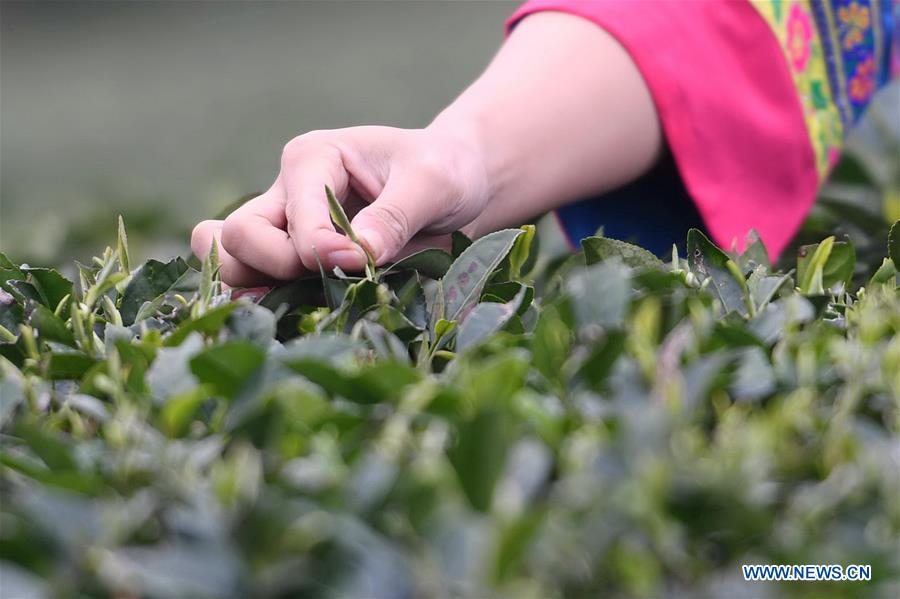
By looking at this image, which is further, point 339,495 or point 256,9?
point 256,9

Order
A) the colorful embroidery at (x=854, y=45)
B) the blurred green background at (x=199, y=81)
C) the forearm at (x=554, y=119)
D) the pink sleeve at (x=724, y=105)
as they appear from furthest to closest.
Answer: the blurred green background at (x=199, y=81), the colorful embroidery at (x=854, y=45), the pink sleeve at (x=724, y=105), the forearm at (x=554, y=119)

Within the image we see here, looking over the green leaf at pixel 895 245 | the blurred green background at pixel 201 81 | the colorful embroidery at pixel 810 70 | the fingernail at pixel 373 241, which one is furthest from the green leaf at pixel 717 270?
the blurred green background at pixel 201 81

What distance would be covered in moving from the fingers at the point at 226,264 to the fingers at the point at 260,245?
1 centimetres

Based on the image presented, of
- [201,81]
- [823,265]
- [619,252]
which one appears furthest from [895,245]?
[201,81]

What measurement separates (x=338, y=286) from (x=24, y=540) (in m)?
0.37

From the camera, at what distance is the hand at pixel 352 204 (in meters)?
0.86

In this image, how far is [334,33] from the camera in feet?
20.7

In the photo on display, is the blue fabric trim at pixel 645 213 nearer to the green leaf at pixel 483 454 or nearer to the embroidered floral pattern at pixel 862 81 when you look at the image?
the embroidered floral pattern at pixel 862 81

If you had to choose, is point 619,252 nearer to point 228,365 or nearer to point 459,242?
point 459,242

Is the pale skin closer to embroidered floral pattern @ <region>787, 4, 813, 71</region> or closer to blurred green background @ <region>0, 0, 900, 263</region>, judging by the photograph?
embroidered floral pattern @ <region>787, 4, 813, 71</region>

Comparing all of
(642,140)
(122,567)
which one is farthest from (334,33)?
(122,567)

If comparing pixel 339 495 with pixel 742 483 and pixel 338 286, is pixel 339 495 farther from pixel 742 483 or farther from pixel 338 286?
pixel 338 286

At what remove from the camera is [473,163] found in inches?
42.3

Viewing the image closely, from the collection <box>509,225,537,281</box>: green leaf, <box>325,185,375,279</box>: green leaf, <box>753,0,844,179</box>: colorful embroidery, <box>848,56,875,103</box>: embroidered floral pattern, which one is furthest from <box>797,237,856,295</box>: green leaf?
<box>848,56,875,103</box>: embroidered floral pattern
